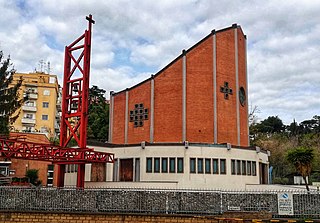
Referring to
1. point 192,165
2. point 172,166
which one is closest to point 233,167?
point 192,165

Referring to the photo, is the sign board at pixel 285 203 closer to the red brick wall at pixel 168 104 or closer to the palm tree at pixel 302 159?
the palm tree at pixel 302 159

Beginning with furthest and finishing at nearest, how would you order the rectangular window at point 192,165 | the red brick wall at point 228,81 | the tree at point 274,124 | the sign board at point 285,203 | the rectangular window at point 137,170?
the tree at point 274,124, the red brick wall at point 228,81, the rectangular window at point 137,170, the rectangular window at point 192,165, the sign board at point 285,203

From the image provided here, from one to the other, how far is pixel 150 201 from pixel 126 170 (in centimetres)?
1187

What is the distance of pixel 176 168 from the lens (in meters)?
29.9

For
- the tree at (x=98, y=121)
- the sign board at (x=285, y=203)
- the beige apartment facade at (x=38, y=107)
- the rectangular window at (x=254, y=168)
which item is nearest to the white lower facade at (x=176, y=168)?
the rectangular window at (x=254, y=168)

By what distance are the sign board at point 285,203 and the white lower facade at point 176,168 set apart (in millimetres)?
9515

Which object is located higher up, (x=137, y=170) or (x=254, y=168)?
(x=254, y=168)

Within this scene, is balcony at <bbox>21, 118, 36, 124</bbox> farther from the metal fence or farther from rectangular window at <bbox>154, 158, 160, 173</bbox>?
the metal fence

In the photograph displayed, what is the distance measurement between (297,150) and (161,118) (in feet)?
42.0

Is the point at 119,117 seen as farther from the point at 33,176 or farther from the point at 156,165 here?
the point at 33,176

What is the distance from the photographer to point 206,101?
35344mm

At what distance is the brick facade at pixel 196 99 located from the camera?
3491cm

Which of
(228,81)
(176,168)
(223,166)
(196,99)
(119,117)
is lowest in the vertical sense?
(176,168)

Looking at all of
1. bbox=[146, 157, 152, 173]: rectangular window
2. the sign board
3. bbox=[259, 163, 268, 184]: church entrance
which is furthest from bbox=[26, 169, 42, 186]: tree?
the sign board
